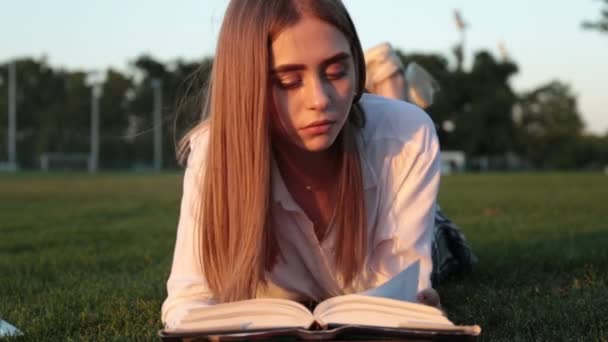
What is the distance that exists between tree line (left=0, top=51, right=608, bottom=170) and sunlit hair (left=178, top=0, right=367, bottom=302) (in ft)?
148

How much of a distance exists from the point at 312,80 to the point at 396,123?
17.8 inches

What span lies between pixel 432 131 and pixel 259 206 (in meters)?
0.57

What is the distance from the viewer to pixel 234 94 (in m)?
1.79

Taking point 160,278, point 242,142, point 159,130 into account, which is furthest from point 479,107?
point 242,142

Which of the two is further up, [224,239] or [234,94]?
[234,94]

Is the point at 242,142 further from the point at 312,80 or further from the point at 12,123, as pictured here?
the point at 12,123

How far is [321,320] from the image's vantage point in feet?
4.68

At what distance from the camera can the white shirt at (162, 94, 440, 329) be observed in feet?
6.40

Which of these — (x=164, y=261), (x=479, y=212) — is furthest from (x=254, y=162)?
(x=479, y=212)

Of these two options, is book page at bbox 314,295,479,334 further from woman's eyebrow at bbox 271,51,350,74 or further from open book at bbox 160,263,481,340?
woman's eyebrow at bbox 271,51,350,74

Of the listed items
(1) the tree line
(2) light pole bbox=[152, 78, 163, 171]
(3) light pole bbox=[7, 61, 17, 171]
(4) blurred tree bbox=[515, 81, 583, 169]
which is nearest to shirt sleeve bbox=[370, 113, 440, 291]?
(2) light pole bbox=[152, 78, 163, 171]

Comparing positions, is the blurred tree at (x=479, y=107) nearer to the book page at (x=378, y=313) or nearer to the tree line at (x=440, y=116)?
the tree line at (x=440, y=116)

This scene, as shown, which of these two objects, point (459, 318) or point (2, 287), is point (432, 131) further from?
point (2, 287)

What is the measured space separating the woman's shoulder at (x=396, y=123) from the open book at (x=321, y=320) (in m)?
0.64
